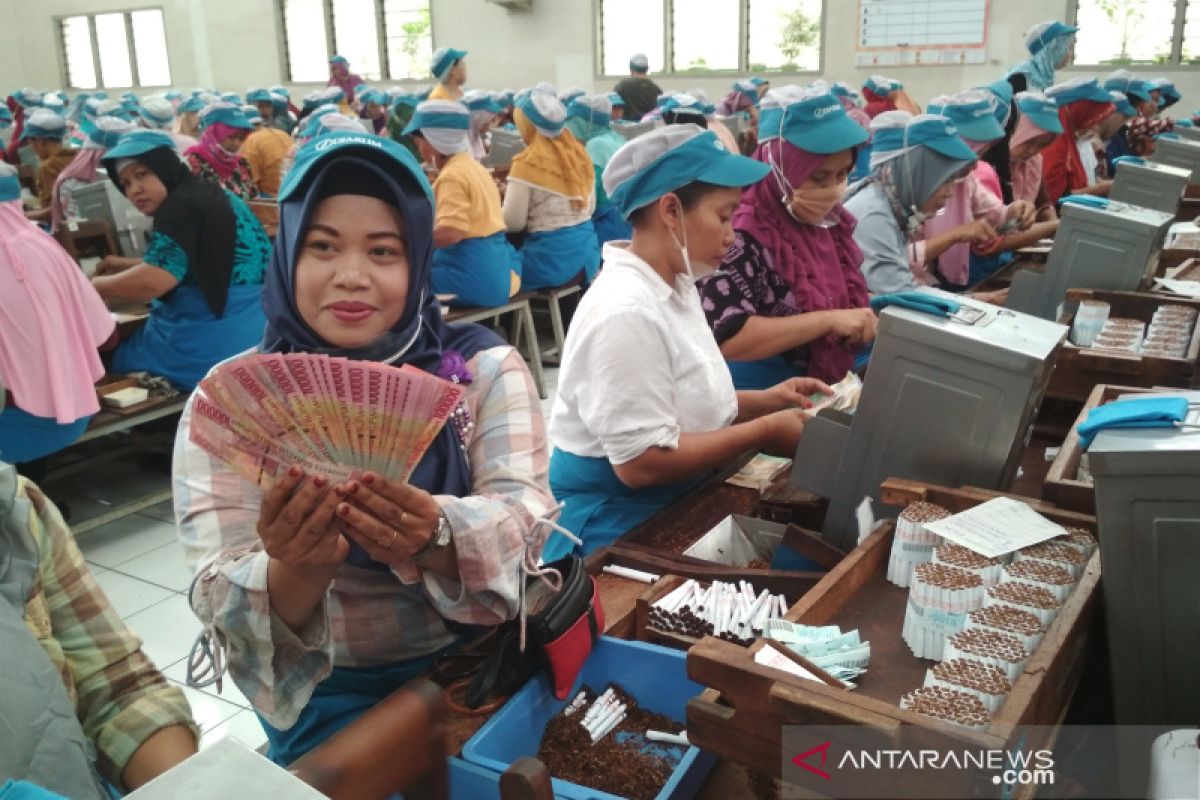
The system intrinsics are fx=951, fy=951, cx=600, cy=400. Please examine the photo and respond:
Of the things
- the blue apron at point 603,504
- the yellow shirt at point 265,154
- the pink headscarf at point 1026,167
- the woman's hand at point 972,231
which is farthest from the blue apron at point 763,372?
the yellow shirt at point 265,154

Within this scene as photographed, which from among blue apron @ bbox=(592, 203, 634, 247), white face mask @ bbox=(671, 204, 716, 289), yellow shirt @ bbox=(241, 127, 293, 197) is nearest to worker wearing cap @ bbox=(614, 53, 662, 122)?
yellow shirt @ bbox=(241, 127, 293, 197)

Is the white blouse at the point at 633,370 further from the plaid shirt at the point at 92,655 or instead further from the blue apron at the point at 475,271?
the blue apron at the point at 475,271

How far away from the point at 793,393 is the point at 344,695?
1.48m

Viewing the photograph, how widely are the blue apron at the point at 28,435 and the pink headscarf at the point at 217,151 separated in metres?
2.78

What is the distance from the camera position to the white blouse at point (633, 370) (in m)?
2.14

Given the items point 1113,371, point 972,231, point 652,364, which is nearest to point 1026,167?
point 972,231

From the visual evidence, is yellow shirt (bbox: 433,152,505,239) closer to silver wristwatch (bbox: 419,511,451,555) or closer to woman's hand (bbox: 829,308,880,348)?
woman's hand (bbox: 829,308,880,348)

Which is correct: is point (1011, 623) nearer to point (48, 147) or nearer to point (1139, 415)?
point (1139, 415)

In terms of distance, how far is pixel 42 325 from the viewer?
351 centimetres

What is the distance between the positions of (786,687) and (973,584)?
0.44 meters

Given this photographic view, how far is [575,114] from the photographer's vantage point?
848 centimetres

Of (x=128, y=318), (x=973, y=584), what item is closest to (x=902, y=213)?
(x=973, y=584)

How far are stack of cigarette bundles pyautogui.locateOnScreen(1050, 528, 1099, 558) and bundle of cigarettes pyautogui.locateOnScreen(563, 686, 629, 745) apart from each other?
0.71m

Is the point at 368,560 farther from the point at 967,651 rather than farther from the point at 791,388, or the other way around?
the point at 791,388
